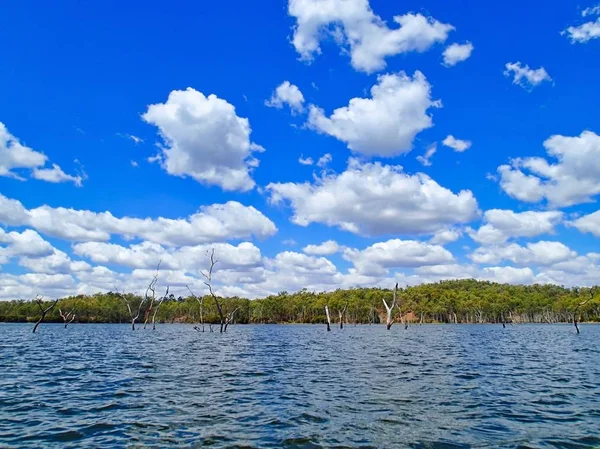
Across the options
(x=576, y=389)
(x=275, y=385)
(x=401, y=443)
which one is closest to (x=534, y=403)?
(x=576, y=389)

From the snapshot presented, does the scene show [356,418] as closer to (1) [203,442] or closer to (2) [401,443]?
(2) [401,443]

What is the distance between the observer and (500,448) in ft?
35.8

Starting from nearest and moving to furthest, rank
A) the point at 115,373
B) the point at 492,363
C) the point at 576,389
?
the point at 576,389 → the point at 115,373 → the point at 492,363

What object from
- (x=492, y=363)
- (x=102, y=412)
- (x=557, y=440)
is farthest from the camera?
(x=492, y=363)

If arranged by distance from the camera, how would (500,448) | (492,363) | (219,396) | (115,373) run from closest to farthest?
1. (500,448)
2. (219,396)
3. (115,373)
4. (492,363)

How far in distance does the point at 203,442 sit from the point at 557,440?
368 inches

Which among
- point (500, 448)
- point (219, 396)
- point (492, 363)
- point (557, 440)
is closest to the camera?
point (500, 448)

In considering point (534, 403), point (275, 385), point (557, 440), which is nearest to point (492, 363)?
point (534, 403)

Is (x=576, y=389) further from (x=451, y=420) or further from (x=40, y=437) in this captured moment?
(x=40, y=437)

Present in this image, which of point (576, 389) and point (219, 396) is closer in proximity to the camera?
point (219, 396)

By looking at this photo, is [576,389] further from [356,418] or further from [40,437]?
[40,437]

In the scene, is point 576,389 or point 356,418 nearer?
point 356,418

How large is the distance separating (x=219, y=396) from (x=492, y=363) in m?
21.6

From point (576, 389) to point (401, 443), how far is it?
13.3m
